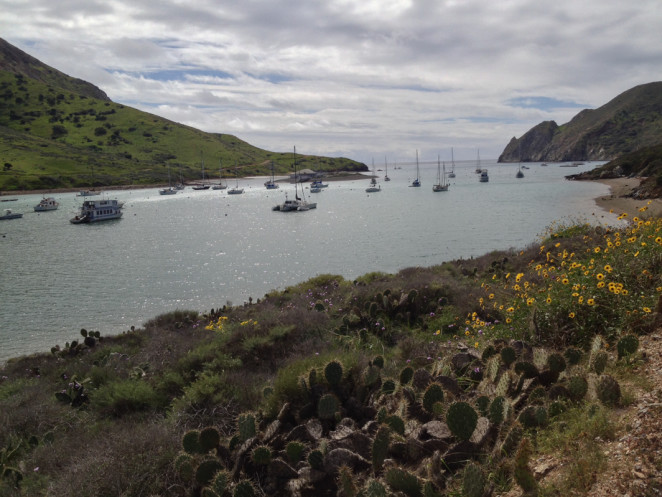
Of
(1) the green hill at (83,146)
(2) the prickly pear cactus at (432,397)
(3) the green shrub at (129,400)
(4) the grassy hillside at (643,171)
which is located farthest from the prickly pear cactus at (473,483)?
(1) the green hill at (83,146)

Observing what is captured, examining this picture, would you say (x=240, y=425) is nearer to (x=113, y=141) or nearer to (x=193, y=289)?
(x=193, y=289)

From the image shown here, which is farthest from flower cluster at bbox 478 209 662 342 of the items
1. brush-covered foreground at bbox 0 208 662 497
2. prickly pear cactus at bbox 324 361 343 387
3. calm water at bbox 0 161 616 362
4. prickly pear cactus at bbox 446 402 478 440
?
calm water at bbox 0 161 616 362

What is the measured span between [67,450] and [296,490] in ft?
11.9

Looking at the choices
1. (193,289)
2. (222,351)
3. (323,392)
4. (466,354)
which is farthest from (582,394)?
(193,289)

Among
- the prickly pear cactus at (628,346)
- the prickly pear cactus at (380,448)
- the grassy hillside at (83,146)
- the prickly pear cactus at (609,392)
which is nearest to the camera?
the prickly pear cactus at (609,392)

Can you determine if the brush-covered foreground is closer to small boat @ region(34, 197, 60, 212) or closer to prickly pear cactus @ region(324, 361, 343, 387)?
prickly pear cactus @ region(324, 361, 343, 387)

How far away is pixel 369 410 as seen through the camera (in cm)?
579

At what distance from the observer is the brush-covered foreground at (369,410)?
4.29 meters

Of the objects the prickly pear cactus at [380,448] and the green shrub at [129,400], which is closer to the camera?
the prickly pear cactus at [380,448]

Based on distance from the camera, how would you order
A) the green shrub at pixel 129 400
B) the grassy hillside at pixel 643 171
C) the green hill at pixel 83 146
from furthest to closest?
1. the green hill at pixel 83 146
2. the grassy hillside at pixel 643 171
3. the green shrub at pixel 129 400

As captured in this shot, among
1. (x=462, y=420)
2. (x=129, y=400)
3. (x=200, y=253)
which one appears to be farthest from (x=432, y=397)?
(x=200, y=253)

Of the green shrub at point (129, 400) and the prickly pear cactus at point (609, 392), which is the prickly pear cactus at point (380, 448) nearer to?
the prickly pear cactus at point (609, 392)

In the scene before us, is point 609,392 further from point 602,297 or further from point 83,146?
point 83,146

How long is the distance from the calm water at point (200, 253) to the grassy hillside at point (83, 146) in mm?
54115
